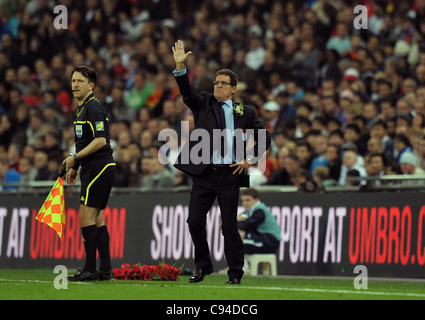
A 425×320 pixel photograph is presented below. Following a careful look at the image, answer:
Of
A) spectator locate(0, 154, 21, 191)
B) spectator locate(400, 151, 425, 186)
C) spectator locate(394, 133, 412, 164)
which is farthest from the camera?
spectator locate(0, 154, 21, 191)

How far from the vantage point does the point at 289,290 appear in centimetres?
995

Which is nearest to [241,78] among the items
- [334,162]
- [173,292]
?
[334,162]

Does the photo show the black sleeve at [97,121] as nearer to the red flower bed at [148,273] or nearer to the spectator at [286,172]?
the red flower bed at [148,273]

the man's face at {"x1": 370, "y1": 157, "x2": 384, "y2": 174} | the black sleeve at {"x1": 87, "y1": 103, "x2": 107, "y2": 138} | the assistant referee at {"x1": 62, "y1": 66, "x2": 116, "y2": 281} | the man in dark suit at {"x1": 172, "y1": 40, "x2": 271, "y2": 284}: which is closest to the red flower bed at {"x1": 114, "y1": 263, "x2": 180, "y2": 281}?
the assistant referee at {"x1": 62, "y1": 66, "x2": 116, "y2": 281}

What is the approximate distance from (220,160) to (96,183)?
57.3 inches

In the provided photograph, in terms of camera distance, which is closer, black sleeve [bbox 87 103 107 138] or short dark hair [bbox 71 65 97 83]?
black sleeve [bbox 87 103 107 138]

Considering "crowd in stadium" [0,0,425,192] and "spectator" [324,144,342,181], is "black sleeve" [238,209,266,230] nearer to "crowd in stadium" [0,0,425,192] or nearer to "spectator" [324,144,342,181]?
"crowd in stadium" [0,0,425,192]

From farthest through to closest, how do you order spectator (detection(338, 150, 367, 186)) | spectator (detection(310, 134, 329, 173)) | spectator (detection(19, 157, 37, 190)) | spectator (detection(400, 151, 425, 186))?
spectator (detection(19, 157, 37, 190))
spectator (detection(310, 134, 329, 173))
spectator (detection(338, 150, 367, 186))
spectator (detection(400, 151, 425, 186))

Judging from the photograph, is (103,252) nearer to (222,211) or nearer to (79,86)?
(222,211)

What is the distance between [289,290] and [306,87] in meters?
10.5

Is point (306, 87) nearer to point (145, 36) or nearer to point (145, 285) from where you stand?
point (145, 36)

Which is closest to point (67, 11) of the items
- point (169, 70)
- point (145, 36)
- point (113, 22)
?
point (113, 22)

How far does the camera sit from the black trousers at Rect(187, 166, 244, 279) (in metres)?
10.9

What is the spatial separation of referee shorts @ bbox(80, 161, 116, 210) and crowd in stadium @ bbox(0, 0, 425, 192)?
504cm
